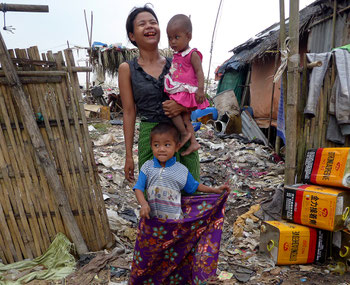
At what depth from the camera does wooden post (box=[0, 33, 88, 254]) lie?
7.15 ft

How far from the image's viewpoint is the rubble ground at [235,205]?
8.11ft

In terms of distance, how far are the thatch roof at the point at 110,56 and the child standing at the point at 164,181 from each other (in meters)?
10.4

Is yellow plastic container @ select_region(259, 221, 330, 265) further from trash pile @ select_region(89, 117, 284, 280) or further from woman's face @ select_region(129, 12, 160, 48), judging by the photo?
woman's face @ select_region(129, 12, 160, 48)

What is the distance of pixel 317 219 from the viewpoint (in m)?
2.53

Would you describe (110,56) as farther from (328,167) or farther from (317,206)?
(317,206)

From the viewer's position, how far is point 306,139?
3.20 m

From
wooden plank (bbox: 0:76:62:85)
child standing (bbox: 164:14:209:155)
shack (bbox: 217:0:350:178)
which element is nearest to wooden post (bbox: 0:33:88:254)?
wooden plank (bbox: 0:76:62:85)

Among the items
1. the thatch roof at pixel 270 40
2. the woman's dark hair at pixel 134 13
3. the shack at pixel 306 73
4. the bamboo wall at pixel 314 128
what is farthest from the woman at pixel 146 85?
the thatch roof at pixel 270 40

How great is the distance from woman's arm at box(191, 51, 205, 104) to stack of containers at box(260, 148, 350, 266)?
152cm

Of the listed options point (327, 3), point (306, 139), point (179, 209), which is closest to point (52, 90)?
point (179, 209)

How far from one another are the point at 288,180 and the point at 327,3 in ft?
14.5

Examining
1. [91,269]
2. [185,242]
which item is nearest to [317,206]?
[185,242]

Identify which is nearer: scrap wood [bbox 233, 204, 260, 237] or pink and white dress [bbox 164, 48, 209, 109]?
pink and white dress [bbox 164, 48, 209, 109]

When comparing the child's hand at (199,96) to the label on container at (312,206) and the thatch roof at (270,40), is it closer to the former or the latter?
the label on container at (312,206)
